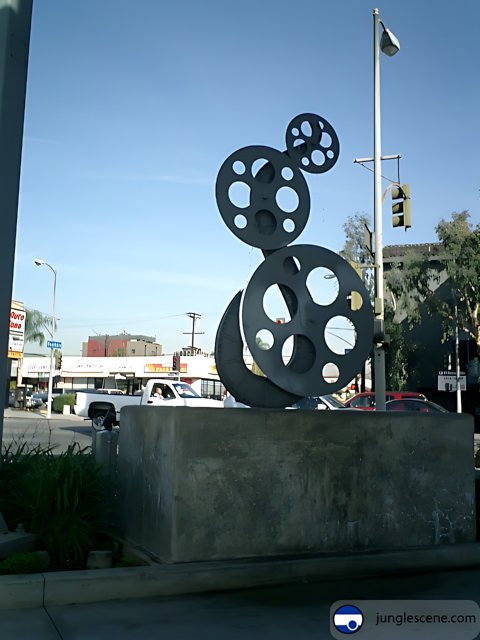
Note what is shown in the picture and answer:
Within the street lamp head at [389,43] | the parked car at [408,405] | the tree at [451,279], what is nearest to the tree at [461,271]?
the tree at [451,279]

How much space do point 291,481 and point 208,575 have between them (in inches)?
46.5

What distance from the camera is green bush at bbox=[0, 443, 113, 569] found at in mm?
5684

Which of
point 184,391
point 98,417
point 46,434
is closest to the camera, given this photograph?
point 46,434

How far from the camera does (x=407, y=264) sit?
38312 mm

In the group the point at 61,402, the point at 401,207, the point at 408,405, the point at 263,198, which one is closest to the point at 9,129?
the point at 263,198

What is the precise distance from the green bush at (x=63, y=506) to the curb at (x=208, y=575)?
0.62 meters

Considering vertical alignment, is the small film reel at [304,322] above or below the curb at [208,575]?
above

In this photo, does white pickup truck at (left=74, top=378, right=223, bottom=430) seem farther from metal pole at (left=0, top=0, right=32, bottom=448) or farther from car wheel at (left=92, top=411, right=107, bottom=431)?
metal pole at (left=0, top=0, right=32, bottom=448)

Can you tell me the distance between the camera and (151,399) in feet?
72.5

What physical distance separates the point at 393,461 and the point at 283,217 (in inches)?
109

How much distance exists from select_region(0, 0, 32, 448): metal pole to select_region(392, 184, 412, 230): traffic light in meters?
11.8

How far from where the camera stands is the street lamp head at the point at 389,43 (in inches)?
680

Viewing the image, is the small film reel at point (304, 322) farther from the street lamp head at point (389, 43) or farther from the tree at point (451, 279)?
the tree at point (451, 279)

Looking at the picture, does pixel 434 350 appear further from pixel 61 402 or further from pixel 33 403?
pixel 33 403
